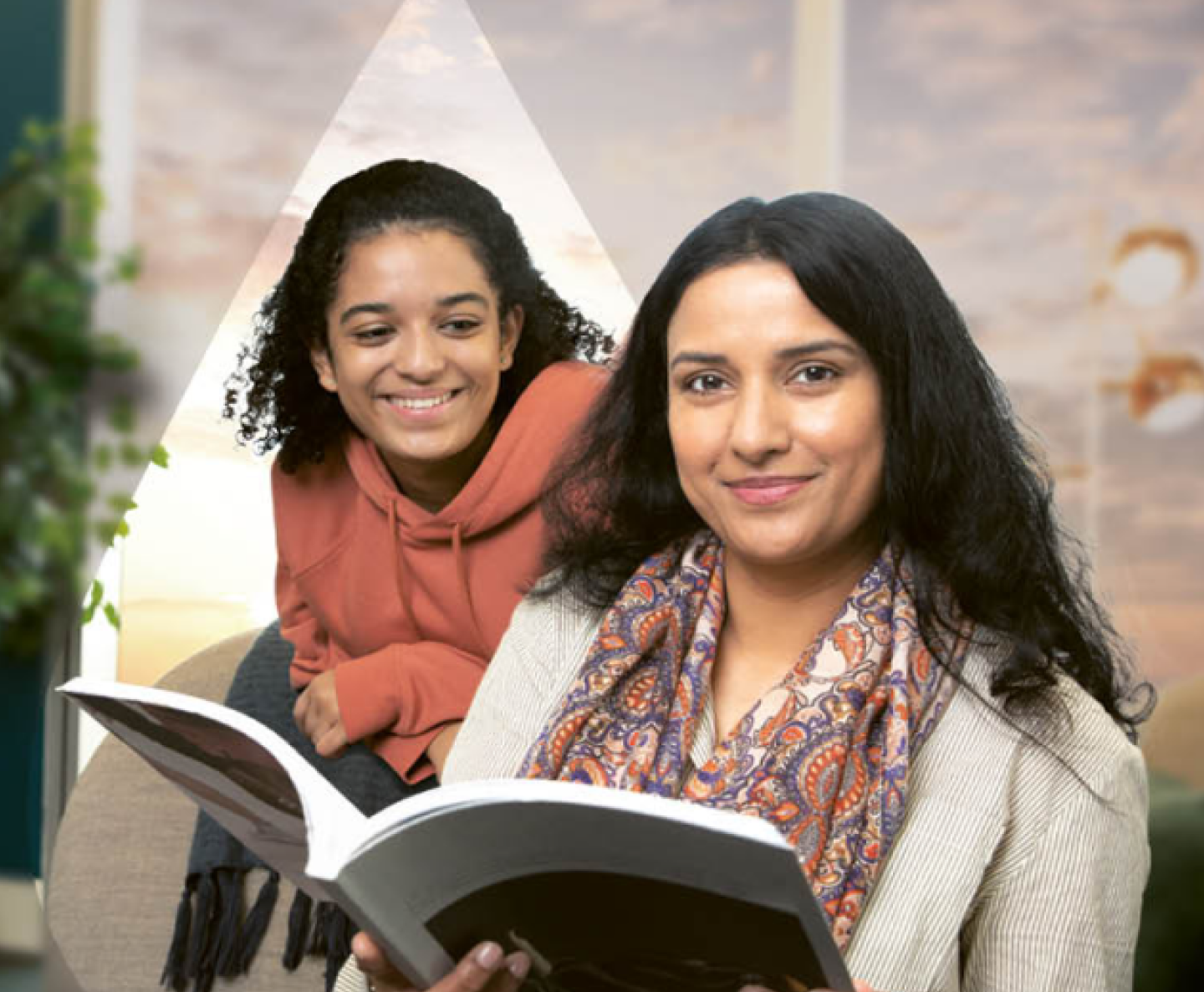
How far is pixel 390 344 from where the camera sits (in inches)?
63.9

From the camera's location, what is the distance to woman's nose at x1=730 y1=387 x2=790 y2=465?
1.24 m

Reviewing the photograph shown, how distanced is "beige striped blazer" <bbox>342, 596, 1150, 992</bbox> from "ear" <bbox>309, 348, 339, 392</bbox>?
30.2 inches

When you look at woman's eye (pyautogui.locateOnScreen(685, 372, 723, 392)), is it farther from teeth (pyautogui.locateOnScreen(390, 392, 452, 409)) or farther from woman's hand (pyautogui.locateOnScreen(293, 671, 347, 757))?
woman's hand (pyautogui.locateOnScreen(293, 671, 347, 757))

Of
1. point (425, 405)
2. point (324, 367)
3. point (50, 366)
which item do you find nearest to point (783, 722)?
point (425, 405)

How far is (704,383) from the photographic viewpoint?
1320mm

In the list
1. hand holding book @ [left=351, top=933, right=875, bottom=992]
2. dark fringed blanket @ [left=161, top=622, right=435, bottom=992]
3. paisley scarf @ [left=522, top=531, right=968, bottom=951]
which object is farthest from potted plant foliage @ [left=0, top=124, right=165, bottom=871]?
hand holding book @ [left=351, top=933, right=875, bottom=992]

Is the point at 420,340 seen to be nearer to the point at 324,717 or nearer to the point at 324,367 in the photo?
the point at 324,367

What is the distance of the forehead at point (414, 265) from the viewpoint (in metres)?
1.61

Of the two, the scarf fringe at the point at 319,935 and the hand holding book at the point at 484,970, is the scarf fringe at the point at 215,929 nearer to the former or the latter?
the scarf fringe at the point at 319,935

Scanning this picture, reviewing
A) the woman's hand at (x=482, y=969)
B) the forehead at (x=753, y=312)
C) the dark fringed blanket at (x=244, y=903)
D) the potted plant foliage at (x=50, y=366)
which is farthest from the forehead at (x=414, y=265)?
the potted plant foliage at (x=50, y=366)

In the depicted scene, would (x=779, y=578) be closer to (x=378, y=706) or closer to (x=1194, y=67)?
(x=378, y=706)

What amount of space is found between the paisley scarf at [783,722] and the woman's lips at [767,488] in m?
0.13

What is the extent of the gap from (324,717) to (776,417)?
2.34ft

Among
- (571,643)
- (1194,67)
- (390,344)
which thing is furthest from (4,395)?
(1194,67)
